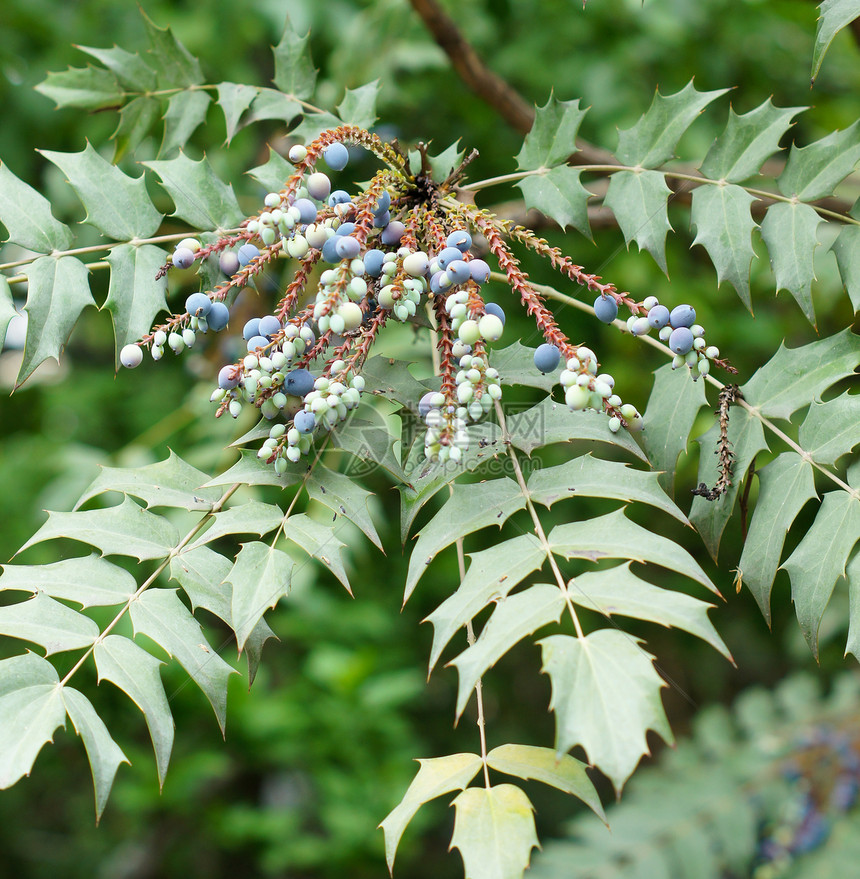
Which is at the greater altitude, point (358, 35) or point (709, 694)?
point (358, 35)

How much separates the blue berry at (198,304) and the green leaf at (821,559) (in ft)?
2.83

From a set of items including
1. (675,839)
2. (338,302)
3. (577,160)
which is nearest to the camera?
(338,302)

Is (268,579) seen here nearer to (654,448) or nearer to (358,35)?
(654,448)

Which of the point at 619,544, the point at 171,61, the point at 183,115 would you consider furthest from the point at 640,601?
the point at 171,61

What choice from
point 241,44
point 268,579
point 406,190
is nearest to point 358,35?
point 241,44

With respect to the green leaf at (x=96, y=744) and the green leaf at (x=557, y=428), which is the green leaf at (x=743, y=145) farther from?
the green leaf at (x=96, y=744)

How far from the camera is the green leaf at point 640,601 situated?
2.67 feet

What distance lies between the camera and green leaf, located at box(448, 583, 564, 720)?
0.81 metres

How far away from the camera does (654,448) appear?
119 cm

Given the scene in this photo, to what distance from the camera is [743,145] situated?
1.27m

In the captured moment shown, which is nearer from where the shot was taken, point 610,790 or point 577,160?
point 577,160

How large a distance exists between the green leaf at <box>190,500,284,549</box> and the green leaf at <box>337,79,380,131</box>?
80cm

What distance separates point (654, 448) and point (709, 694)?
3.95m

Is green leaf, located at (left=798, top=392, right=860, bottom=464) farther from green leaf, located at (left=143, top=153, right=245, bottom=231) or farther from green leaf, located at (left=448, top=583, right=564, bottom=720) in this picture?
green leaf, located at (left=143, top=153, right=245, bottom=231)
